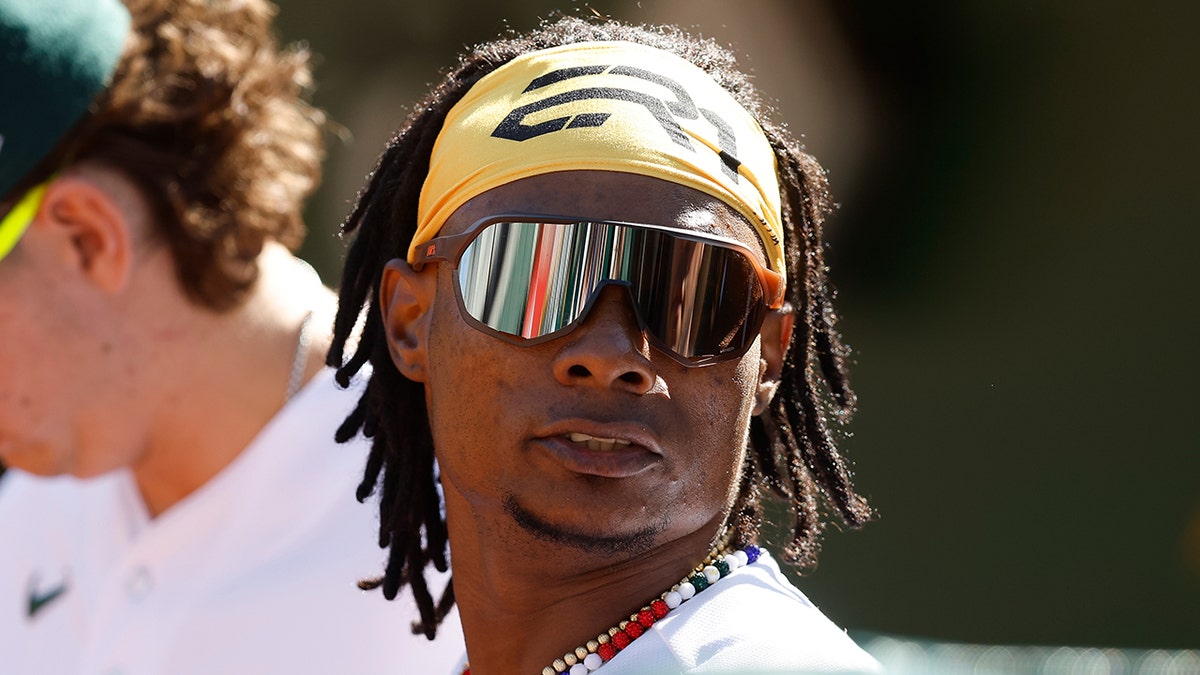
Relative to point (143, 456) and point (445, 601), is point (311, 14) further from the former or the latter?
point (445, 601)

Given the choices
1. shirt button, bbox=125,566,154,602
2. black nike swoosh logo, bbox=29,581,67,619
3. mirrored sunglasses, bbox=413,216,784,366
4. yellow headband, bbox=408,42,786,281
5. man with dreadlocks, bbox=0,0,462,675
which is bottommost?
black nike swoosh logo, bbox=29,581,67,619

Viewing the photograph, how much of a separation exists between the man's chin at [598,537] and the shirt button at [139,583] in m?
1.53

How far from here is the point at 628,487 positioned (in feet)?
7.00

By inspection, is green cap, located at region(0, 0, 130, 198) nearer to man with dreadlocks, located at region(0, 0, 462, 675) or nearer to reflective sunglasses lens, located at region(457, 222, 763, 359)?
man with dreadlocks, located at region(0, 0, 462, 675)

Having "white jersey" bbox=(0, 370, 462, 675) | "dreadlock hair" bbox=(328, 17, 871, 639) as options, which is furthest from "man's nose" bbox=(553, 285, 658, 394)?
"white jersey" bbox=(0, 370, 462, 675)

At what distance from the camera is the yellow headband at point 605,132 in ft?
7.24

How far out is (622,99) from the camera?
2.27m

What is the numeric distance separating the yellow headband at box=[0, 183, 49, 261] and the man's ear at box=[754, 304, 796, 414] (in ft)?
5.46

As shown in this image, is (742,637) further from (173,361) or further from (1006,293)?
(1006,293)

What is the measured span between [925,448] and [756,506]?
243 centimetres

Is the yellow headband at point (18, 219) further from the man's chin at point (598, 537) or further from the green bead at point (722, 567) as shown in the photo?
the green bead at point (722, 567)

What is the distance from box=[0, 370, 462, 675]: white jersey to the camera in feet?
10.2

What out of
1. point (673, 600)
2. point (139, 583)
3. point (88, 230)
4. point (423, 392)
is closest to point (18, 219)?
point (88, 230)

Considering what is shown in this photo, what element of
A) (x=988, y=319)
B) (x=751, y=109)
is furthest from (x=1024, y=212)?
(x=751, y=109)
